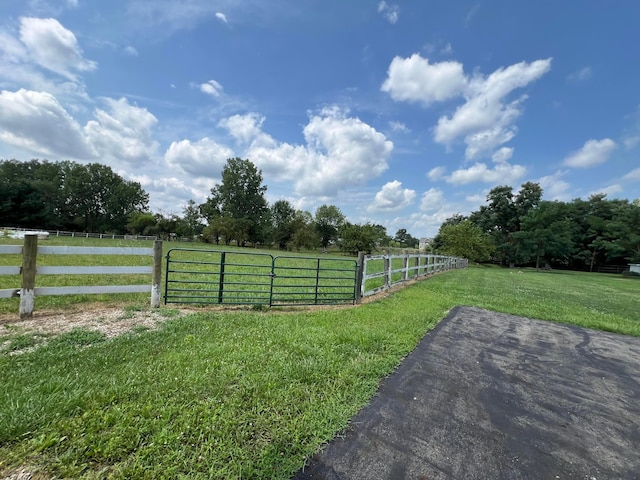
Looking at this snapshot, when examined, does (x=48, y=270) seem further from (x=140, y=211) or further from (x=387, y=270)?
(x=140, y=211)

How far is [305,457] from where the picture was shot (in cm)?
187

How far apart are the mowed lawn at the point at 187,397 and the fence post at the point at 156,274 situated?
1223 mm

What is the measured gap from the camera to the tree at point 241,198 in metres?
55.5

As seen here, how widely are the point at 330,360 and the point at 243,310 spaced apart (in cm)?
292

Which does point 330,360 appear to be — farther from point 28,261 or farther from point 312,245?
point 312,245

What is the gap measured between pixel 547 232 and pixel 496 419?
42167 mm

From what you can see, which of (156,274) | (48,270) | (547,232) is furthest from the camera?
(547,232)

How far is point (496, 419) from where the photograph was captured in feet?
8.02

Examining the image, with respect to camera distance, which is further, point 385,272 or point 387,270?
point 387,270

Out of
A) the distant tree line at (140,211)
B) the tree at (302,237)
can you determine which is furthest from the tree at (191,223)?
the tree at (302,237)

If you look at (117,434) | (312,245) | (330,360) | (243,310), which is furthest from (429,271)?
(312,245)

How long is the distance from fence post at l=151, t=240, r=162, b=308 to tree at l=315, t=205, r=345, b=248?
2315 inches

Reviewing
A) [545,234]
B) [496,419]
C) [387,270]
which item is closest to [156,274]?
[496,419]

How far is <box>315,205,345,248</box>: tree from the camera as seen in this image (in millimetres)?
65375
